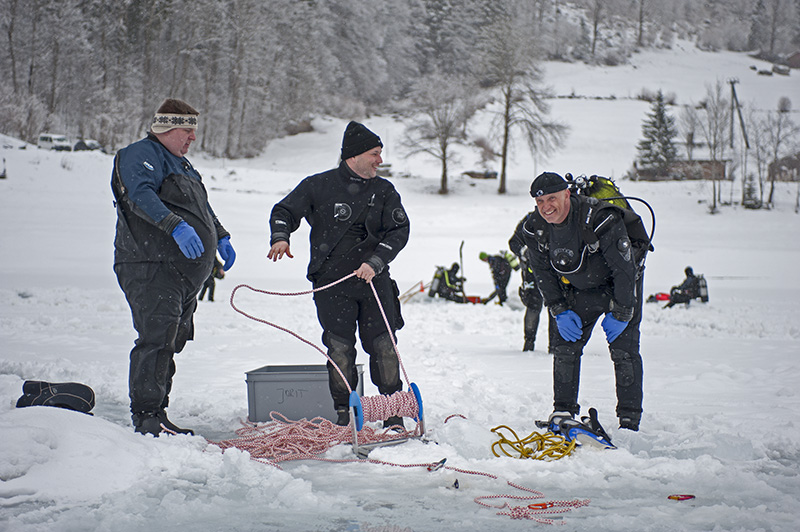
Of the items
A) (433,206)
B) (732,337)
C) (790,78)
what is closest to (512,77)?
(433,206)

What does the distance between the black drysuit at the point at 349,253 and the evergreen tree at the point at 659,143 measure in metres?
32.7

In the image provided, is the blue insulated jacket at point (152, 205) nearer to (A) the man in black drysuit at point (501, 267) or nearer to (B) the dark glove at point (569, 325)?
(B) the dark glove at point (569, 325)

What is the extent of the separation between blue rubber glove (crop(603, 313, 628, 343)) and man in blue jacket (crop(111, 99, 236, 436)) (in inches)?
81.9

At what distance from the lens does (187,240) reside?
3211 millimetres

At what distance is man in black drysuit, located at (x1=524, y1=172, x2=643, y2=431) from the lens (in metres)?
3.45

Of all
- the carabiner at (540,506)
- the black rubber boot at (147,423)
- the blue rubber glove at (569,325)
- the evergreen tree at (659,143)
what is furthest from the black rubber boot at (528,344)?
the evergreen tree at (659,143)

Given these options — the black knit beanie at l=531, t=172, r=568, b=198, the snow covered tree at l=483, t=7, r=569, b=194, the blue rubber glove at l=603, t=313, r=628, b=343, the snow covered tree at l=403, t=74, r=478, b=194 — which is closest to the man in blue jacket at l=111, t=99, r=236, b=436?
the black knit beanie at l=531, t=172, r=568, b=198

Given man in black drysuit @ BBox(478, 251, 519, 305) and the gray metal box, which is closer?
the gray metal box

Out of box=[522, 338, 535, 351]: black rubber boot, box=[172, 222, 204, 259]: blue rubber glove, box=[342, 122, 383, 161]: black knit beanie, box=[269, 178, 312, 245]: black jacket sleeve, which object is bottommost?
box=[522, 338, 535, 351]: black rubber boot

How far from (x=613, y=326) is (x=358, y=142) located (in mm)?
1670

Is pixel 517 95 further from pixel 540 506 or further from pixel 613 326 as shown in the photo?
pixel 540 506

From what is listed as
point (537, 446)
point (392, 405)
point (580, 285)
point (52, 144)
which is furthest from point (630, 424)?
point (52, 144)

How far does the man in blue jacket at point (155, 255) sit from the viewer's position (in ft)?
10.8

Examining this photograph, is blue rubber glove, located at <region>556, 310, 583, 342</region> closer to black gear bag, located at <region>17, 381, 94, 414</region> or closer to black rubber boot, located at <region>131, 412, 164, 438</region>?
black rubber boot, located at <region>131, 412, 164, 438</region>
